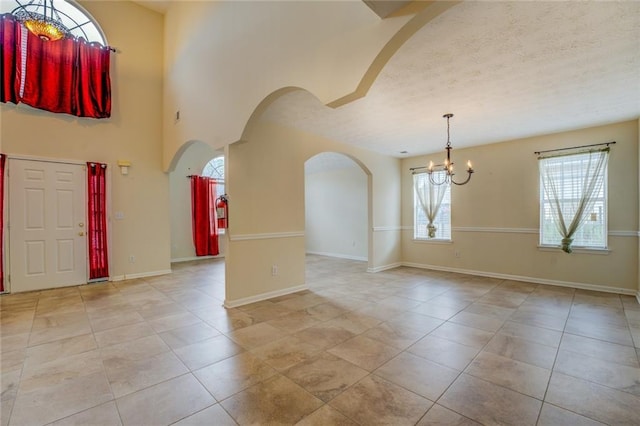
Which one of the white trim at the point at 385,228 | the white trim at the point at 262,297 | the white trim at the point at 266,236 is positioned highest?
the white trim at the point at 266,236

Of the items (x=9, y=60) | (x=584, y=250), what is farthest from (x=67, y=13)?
(x=584, y=250)

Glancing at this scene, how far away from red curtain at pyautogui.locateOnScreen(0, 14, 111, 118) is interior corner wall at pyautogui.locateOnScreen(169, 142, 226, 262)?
2.36 meters

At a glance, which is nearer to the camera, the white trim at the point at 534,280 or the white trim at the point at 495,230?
the white trim at the point at 534,280

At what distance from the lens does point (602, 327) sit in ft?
10.1

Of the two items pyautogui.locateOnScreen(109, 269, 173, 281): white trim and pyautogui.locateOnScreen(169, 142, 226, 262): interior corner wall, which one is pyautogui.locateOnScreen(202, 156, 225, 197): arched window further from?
pyautogui.locateOnScreen(109, 269, 173, 281): white trim

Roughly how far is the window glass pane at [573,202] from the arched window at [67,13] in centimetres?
839

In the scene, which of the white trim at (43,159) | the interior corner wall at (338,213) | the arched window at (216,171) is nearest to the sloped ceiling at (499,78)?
the interior corner wall at (338,213)

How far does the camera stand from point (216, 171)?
818 cm

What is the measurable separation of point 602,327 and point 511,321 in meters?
0.89

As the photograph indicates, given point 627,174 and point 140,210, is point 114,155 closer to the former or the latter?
point 140,210

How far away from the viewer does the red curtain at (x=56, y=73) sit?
14.3 ft

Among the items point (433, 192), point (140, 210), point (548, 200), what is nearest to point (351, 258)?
point (433, 192)

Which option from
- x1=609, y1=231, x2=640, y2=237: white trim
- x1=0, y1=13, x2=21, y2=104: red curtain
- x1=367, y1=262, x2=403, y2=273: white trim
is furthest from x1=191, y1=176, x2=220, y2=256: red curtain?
x1=609, y1=231, x2=640, y2=237: white trim

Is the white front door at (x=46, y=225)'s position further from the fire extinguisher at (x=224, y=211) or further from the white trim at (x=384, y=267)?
the white trim at (x=384, y=267)
